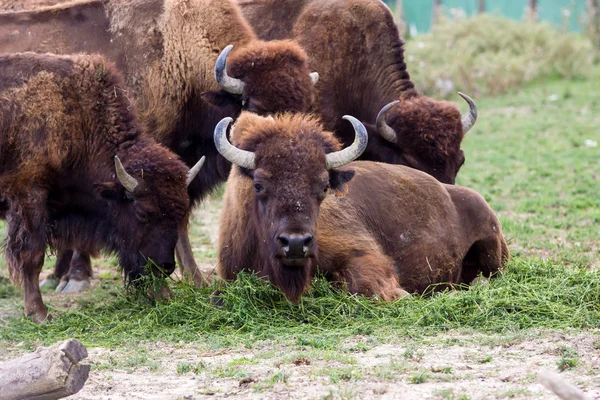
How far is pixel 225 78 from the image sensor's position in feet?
27.7

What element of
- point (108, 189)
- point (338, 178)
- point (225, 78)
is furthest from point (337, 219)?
point (225, 78)

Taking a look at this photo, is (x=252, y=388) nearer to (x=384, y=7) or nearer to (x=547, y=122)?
(x=384, y=7)

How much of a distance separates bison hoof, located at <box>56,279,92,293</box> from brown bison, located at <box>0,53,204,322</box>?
50.8 inches

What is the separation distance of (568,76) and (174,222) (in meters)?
17.2

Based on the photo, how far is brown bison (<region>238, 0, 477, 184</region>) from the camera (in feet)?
31.0

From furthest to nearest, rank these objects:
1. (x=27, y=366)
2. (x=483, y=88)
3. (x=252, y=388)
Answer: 1. (x=483, y=88)
2. (x=252, y=388)
3. (x=27, y=366)

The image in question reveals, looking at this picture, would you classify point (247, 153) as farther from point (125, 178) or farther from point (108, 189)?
point (108, 189)

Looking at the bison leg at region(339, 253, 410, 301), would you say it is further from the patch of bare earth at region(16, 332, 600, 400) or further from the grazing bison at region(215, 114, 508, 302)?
the patch of bare earth at region(16, 332, 600, 400)

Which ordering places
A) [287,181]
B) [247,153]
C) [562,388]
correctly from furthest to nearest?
[247,153]
[287,181]
[562,388]

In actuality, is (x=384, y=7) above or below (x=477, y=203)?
above

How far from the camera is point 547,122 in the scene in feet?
54.0

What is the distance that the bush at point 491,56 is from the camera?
2117cm

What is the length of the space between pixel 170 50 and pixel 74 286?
2.51 m

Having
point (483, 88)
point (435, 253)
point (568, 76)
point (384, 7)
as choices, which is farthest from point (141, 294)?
point (568, 76)
